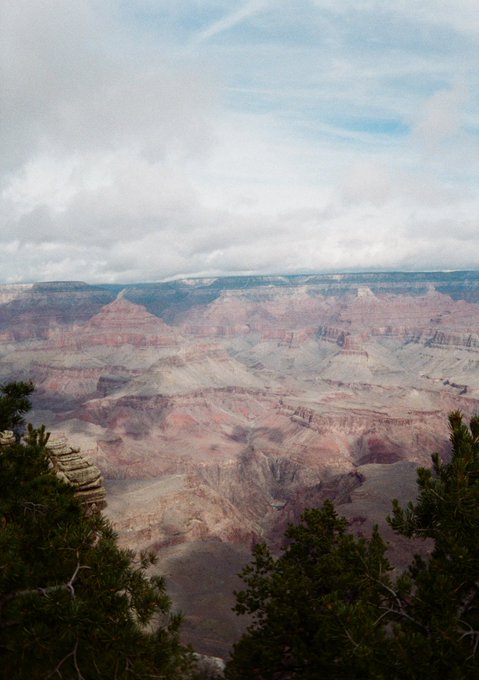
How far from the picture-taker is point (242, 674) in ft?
44.6

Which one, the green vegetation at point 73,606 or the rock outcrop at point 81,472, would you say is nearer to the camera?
the green vegetation at point 73,606

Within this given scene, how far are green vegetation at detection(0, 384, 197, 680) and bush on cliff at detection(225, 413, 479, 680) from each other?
350 cm

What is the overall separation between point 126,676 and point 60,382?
196113 millimetres

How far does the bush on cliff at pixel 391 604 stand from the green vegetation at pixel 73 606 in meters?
3.50

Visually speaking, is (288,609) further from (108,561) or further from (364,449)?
(364,449)

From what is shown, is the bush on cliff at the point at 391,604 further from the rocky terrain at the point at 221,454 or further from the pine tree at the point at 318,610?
Result: the rocky terrain at the point at 221,454

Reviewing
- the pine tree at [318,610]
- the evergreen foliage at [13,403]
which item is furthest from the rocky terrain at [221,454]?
the evergreen foliage at [13,403]

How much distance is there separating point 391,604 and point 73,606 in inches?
310

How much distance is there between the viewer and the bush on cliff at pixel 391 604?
980 cm

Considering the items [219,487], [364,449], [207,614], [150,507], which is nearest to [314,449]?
[364,449]

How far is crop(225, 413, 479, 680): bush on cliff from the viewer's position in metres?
9.80

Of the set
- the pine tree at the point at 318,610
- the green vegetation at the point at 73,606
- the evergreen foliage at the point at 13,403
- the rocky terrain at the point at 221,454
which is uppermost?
the evergreen foliage at the point at 13,403

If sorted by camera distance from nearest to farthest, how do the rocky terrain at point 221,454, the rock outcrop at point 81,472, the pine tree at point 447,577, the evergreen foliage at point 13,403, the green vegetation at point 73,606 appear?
the green vegetation at point 73,606 < the pine tree at point 447,577 < the evergreen foliage at point 13,403 < the rock outcrop at point 81,472 < the rocky terrain at point 221,454

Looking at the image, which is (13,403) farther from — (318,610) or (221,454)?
(221,454)
